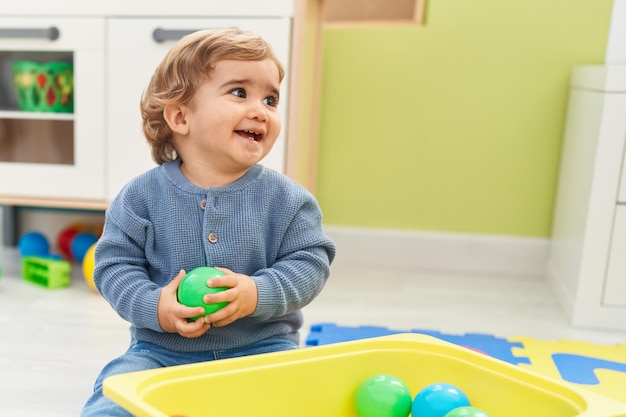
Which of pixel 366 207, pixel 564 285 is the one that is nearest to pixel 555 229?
pixel 564 285

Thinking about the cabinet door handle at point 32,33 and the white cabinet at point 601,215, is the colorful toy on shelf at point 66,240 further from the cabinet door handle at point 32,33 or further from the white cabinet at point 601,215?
the white cabinet at point 601,215

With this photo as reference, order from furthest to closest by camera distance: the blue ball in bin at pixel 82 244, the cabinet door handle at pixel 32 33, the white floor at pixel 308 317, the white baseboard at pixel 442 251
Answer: the white baseboard at pixel 442 251 < the blue ball in bin at pixel 82 244 < the cabinet door handle at pixel 32 33 < the white floor at pixel 308 317

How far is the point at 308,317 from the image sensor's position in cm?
134

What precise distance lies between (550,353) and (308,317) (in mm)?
469

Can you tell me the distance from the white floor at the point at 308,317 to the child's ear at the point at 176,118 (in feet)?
1.37

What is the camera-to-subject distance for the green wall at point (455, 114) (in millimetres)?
1693

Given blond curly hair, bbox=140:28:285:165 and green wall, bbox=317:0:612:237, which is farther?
green wall, bbox=317:0:612:237

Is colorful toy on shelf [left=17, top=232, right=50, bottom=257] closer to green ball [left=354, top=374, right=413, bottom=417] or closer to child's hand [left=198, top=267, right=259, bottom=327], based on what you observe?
child's hand [left=198, top=267, right=259, bottom=327]

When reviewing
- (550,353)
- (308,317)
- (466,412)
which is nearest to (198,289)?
(466,412)

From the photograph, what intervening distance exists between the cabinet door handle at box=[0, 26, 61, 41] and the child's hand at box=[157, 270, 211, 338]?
2.91 feet

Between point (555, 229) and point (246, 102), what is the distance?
1155mm

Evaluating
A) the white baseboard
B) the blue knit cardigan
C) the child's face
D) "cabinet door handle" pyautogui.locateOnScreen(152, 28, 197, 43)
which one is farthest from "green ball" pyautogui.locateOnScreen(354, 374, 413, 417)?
the white baseboard

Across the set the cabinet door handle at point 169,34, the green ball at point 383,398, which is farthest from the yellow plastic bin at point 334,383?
the cabinet door handle at point 169,34

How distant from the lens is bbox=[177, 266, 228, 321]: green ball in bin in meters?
0.74
